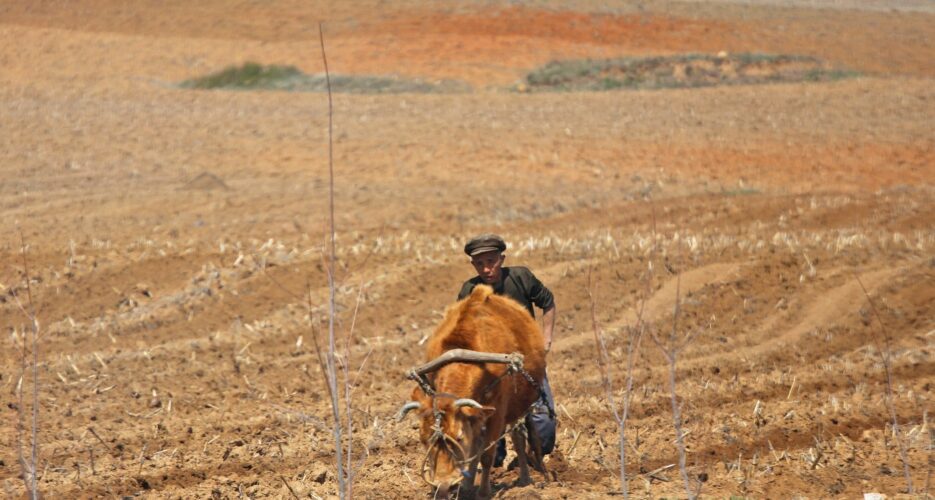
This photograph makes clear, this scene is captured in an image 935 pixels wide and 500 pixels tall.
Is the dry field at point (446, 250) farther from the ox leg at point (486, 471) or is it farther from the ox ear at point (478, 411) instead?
the ox ear at point (478, 411)

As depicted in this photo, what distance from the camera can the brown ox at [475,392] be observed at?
24.4 ft

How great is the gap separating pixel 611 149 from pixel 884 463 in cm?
1967

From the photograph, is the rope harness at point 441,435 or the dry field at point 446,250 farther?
the dry field at point 446,250

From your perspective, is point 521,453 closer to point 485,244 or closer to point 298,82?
point 485,244

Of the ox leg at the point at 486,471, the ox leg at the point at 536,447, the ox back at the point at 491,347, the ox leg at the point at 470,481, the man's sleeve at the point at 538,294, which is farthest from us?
the man's sleeve at the point at 538,294

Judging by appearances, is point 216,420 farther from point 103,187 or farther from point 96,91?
point 96,91

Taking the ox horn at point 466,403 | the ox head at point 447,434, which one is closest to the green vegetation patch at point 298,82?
the ox head at point 447,434

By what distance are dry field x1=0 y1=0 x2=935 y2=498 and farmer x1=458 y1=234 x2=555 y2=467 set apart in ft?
1.38

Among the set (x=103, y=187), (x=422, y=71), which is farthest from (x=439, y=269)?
(x=422, y=71)

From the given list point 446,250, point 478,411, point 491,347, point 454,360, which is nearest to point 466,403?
point 478,411

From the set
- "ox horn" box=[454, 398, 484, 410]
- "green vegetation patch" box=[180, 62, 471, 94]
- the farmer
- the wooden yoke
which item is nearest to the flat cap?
the farmer

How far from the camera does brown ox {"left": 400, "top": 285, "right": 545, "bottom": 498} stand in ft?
24.4

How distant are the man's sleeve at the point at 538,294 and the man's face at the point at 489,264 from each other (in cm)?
32

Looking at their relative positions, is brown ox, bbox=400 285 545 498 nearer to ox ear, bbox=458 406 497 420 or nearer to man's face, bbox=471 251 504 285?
ox ear, bbox=458 406 497 420
